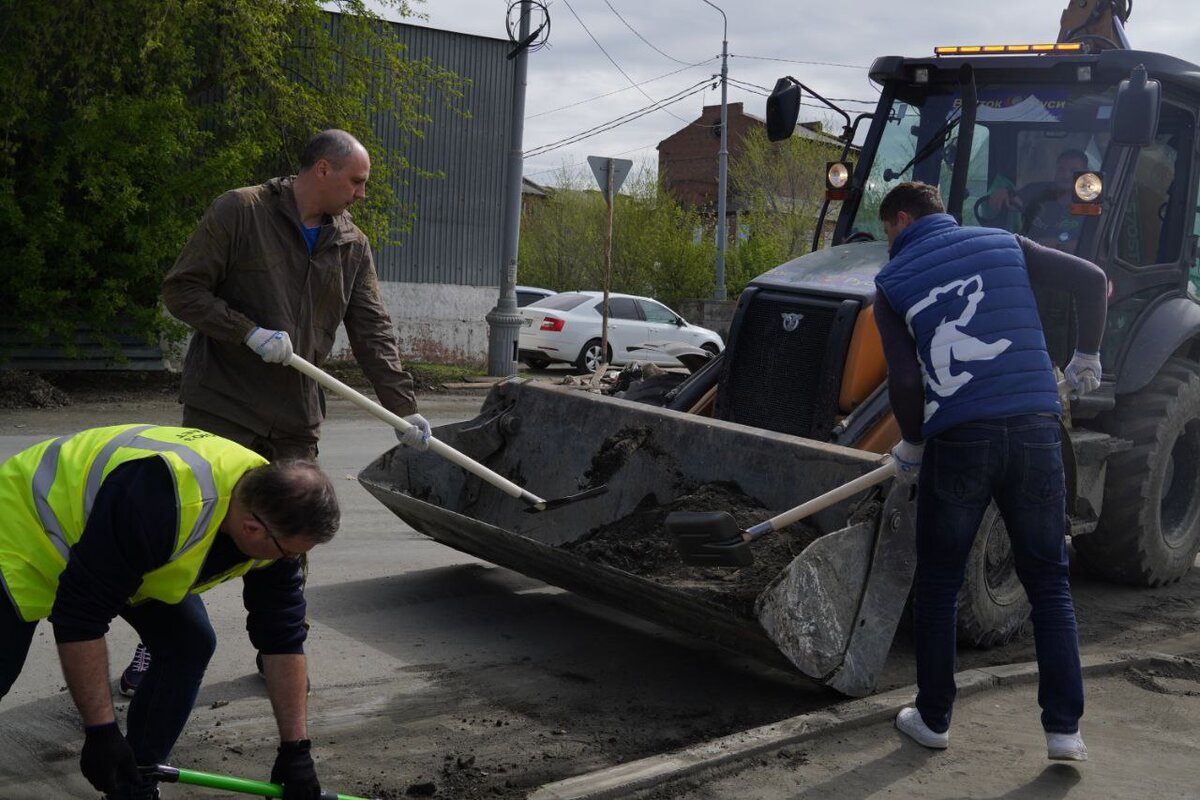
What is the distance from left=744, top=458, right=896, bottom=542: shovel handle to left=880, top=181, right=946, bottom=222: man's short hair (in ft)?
3.03

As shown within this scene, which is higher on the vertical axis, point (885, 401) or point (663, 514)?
point (885, 401)

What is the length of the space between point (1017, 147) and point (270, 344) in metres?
4.28

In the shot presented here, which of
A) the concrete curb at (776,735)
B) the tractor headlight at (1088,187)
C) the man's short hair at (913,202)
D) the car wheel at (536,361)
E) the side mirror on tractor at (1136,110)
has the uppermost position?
the side mirror on tractor at (1136,110)

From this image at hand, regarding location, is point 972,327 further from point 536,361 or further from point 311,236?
point 536,361

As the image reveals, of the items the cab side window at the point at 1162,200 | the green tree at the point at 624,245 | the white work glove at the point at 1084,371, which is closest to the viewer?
the white work glove at the point at 1084,371

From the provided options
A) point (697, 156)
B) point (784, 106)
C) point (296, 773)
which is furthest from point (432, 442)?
point (697, 156)

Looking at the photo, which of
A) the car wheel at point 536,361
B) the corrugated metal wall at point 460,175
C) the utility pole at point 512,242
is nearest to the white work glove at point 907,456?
the utility pole at point 512,242

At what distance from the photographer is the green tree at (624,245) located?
3609cm

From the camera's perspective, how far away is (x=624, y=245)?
36688 mm

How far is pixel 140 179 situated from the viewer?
14766 mm

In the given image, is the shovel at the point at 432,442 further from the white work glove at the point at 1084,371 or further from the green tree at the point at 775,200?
the green tree at the point at 775,200

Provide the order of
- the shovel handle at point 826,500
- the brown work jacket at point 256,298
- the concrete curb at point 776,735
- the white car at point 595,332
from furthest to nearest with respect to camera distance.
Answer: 1. the white car at point 595,332
2. the shovel handle at point 826,500
3. the brown work jacket at point 256,298
4. the concrete curb at point 776,735

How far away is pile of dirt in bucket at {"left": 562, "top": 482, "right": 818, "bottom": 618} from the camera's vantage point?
5125mm

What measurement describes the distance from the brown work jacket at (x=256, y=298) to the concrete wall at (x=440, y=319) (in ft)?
50.1
